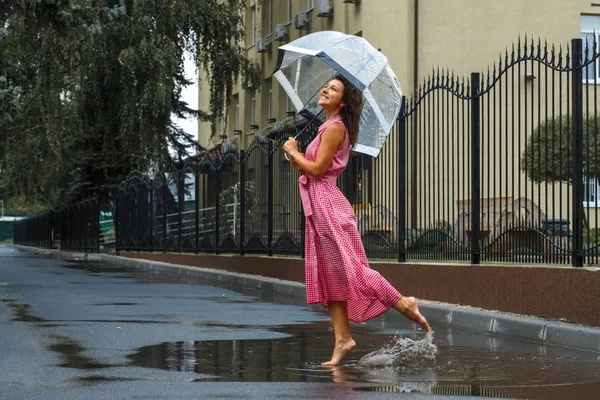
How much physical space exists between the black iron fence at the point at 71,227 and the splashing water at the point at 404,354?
1293 inches

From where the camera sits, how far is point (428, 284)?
1256 cm

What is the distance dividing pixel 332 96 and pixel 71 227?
40602mm

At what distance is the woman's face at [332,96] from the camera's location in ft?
26.1

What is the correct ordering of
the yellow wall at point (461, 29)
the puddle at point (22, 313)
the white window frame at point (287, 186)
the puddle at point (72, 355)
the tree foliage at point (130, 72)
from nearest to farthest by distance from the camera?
Answer: the puddle at point (72, 355), the puddle at point (22, 313), the white window frame at point (287, 186), the yellow wall at point (461, 29), the tree foliage at point (130, 72)

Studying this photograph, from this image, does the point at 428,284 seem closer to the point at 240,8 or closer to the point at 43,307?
the point at 43,307

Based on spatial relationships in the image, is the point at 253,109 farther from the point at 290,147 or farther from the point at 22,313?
the point at 290,147

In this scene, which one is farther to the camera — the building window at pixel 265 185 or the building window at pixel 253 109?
the building window at pixel 253 109

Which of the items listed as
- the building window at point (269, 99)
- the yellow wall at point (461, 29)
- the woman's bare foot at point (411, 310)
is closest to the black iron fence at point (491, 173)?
the woman's bare foot at point (411, 310)

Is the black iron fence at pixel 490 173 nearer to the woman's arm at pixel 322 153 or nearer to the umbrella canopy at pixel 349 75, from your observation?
the umbrella canopy at pixel 349 75

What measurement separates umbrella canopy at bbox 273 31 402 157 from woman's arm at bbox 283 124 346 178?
0.36 m

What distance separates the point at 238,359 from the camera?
26.3 feet

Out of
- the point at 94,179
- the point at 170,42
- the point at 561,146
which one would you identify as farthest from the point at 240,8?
the point at 561,146

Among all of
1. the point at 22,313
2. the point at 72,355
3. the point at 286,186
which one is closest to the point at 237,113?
the point at 286,186

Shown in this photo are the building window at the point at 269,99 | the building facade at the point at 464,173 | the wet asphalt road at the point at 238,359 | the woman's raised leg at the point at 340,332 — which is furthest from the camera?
the building window at the point at 269,99
